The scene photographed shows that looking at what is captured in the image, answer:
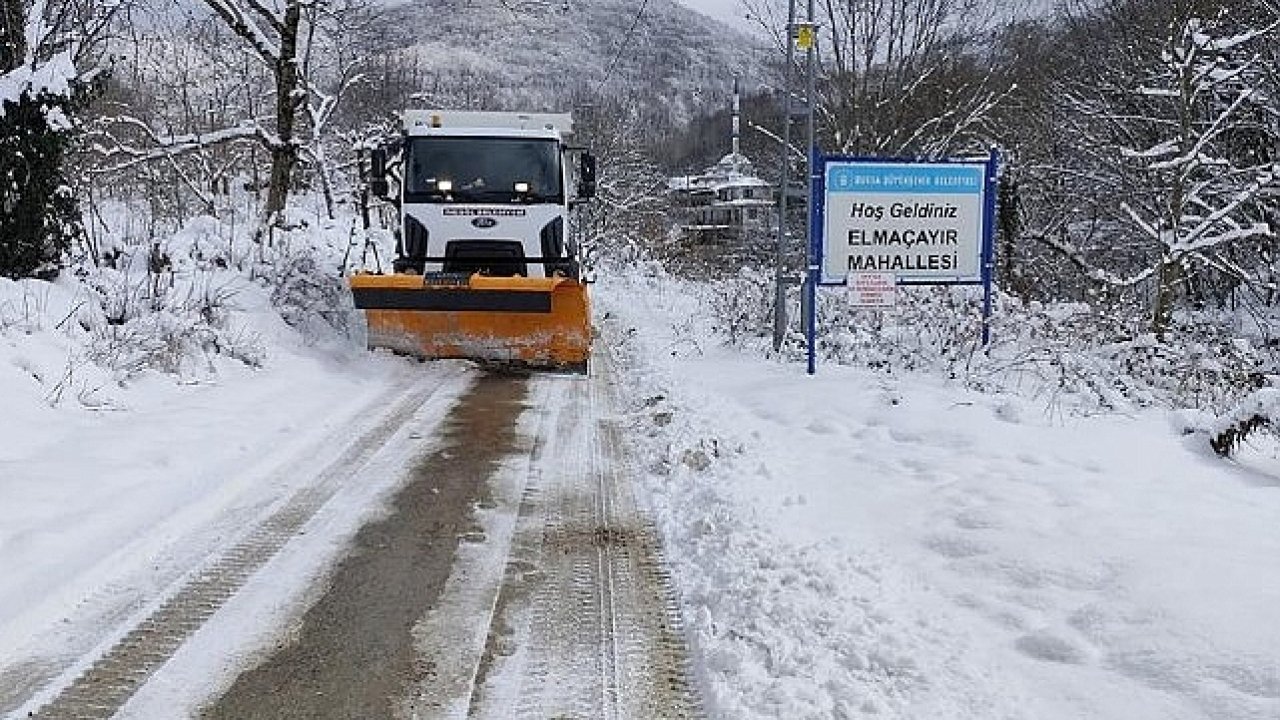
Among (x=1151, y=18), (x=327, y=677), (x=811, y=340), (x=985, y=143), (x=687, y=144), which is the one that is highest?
(x=687, y=144)

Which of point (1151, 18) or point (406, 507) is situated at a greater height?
point (1151, 18)

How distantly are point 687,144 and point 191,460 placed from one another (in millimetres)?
107500

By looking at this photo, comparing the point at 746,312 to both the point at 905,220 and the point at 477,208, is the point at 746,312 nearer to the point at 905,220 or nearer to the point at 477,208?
the point at 477,208

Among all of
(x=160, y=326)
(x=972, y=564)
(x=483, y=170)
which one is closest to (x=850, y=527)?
(x=972, y=564)

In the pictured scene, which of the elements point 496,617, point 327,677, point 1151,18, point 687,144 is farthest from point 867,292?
point 687,144

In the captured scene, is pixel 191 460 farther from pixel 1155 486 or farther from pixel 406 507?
pixel 1155 486

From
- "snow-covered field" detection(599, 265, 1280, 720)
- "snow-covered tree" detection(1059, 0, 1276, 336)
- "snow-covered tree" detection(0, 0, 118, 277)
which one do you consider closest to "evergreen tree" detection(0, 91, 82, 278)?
"snow-covered tree" detection(0, 0, 118, 277)

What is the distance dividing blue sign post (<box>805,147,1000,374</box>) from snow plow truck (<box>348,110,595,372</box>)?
3.01m

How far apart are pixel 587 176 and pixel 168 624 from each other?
29.2ft

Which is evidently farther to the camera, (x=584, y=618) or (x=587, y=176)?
(x=587, y=176)

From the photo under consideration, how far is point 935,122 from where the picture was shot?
19.7 m

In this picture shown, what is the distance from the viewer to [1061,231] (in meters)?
25.3

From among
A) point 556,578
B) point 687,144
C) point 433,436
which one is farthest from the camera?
point 687,144

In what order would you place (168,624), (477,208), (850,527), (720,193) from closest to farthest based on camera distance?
1. (168,624)
2. (850,527)
3. (477,208)
4. (720,193)
